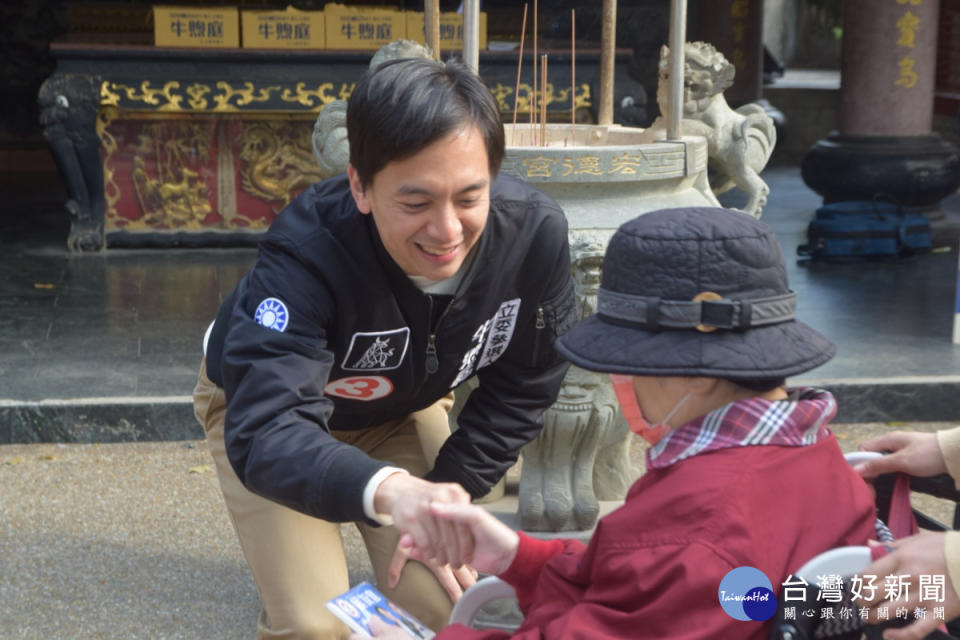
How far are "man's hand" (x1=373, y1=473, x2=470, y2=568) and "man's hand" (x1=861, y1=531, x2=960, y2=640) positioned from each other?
0.58 m

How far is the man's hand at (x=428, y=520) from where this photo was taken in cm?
187

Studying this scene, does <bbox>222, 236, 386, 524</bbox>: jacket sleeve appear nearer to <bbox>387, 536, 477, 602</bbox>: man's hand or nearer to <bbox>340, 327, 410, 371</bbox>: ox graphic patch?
<bbox>340, 327, 410, 371</bbox>: ox graphic patch

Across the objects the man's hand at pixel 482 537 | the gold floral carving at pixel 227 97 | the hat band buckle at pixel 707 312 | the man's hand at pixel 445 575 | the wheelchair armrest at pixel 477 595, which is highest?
the hat band buckle at pixel 707 312

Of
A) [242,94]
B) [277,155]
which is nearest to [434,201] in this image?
[242,94]

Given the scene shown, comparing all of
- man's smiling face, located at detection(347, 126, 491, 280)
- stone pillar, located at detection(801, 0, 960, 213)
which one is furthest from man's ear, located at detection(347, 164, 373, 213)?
stone pillar, located at detection(801, 0, 960, 213)

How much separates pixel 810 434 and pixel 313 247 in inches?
39.0

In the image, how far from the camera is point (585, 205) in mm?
3441

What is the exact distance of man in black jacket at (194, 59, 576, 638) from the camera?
2.10m

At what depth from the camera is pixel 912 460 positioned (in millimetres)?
2082

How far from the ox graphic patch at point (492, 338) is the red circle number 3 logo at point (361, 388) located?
0.16m

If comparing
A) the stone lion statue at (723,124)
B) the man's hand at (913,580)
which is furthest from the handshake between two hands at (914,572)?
the stone lion statue at (723,124)

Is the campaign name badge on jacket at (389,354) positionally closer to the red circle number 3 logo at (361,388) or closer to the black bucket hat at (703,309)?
the red circle number 3 logo at (361,388)

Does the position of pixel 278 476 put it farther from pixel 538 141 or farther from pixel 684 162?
pixel 538 141

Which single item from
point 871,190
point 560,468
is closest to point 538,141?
point 560,468
